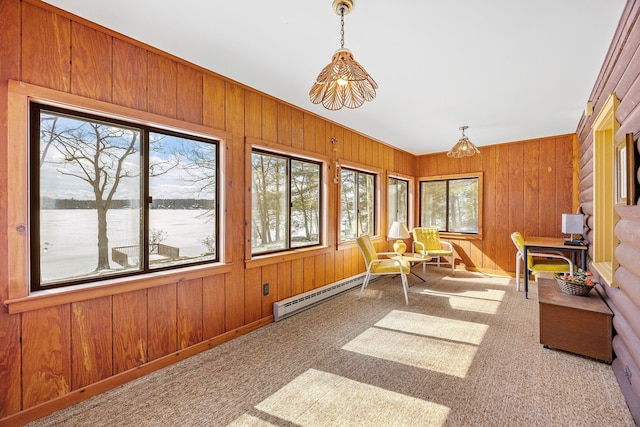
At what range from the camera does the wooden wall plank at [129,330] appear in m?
2.19

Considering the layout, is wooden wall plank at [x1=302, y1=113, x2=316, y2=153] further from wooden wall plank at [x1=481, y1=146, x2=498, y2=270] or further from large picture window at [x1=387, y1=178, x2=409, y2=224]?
wooden wall plank at [x1=481, y1=146, x2=498, y2=270]

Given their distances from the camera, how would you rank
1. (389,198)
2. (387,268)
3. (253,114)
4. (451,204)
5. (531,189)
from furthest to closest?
(451,204)
(389,198)
(531,189)
(387,268)
(253,114)

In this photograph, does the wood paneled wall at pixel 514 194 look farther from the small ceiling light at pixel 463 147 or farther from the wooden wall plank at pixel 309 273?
the wooden wall plank at pixel 309 273

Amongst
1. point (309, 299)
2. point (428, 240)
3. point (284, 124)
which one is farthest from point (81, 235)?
point (428, 240)

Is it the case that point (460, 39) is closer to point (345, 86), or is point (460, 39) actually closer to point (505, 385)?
point (345, 86)

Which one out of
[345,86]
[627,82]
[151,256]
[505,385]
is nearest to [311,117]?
[345,86]

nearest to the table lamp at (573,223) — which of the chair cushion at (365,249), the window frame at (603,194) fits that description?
the window frame at (603,194)

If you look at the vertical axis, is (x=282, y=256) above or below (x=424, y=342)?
above

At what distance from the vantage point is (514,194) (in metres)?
5.47

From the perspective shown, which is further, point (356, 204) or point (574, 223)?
point (356, 204)

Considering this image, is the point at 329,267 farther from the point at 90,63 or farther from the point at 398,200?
the point at 90,63

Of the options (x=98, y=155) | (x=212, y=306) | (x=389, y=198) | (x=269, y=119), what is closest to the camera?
(x=98, y=155)

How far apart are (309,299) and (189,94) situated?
2.58 metres

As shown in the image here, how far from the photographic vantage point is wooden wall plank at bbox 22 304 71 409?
183 centimetres
